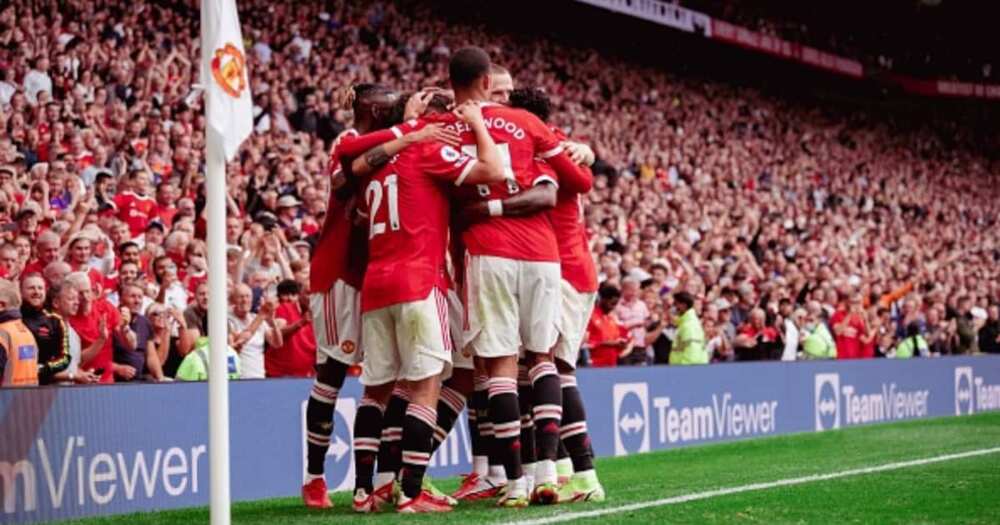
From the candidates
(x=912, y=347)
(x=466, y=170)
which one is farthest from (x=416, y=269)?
(x=912, y=347)

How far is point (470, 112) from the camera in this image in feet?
24.4

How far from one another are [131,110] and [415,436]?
365 inches

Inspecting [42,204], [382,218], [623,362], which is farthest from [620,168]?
[382,218]

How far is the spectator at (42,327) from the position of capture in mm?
9148

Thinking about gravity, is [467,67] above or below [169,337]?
above

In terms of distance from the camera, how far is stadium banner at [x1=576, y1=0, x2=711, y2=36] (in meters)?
26.7

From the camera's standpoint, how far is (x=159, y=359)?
10.7 meters

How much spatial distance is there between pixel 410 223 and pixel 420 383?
79 centimetres

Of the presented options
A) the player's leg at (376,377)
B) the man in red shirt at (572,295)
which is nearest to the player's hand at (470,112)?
the man in red shirt at (572,295)

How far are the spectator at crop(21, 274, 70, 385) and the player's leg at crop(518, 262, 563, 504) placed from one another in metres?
3.24

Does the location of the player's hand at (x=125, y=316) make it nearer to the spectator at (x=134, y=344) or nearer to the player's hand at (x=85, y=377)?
the spectator at (x=134, y=344)

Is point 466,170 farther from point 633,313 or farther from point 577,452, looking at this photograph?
point 633,313

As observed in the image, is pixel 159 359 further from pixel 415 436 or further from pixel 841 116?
pixel 841 116

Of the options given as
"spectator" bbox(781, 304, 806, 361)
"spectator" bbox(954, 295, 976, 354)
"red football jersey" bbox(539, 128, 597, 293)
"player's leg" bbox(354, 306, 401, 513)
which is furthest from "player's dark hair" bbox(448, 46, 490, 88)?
"spectator" bbox(954, 295, 976, 354)
